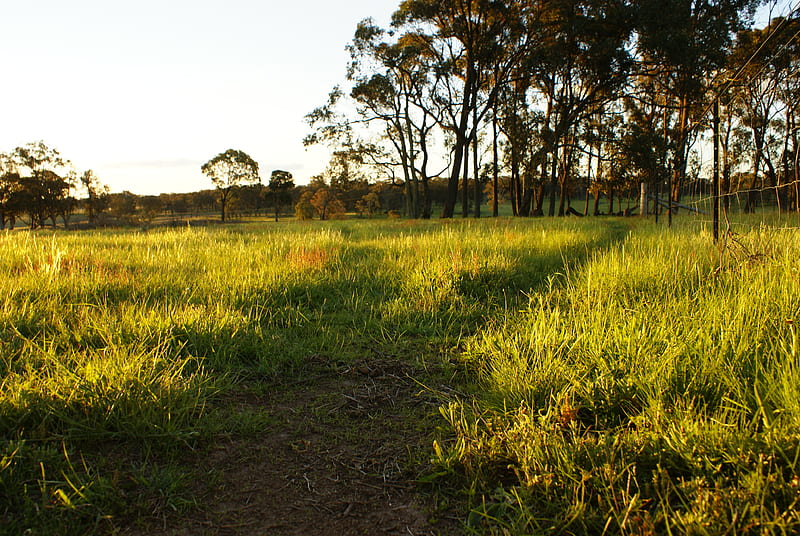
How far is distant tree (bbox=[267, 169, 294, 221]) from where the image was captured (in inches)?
3305

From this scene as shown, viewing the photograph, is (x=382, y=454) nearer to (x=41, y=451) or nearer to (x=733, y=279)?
(x=41, y=451)

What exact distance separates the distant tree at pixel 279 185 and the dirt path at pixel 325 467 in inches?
3343

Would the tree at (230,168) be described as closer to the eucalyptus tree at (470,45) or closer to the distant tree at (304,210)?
the distant tree at (304,210)

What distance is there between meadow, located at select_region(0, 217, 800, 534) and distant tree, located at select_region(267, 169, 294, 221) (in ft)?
272

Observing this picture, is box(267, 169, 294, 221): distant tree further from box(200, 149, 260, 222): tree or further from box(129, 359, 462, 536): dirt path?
box(129, 359, 462, 536): dirt path

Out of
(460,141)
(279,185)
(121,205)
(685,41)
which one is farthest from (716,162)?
(121,205)

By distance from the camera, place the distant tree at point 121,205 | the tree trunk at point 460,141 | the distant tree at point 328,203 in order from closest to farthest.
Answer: the tree trunk at point 460,141 < the distant tree at point 328,203 < the distant tree at point 121,205

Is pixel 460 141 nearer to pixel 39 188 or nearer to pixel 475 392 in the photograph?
pixel 475 392

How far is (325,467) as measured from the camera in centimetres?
218

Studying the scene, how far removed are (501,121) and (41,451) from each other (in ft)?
91.6

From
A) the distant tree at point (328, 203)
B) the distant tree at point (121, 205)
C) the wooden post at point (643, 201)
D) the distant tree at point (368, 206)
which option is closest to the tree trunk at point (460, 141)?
the wooden post at point (643, 201)

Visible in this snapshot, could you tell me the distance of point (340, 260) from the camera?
704 centimetres

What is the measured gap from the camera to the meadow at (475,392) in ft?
5.70

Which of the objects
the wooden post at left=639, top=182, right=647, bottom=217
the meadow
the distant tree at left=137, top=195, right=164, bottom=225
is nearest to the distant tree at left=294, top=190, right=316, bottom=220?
the distant tree at left=137, top=195, right=164, bottom=225
